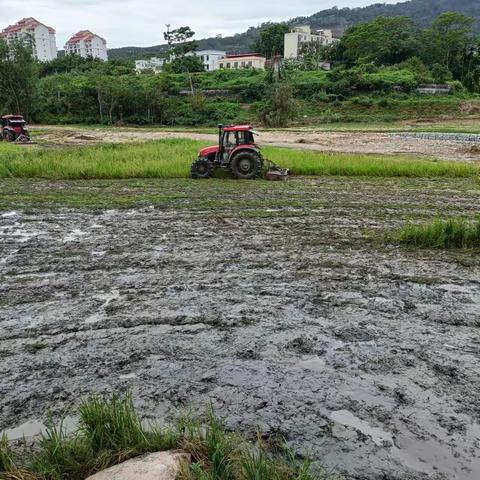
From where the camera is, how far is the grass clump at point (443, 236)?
7301mm

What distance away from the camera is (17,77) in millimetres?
41781

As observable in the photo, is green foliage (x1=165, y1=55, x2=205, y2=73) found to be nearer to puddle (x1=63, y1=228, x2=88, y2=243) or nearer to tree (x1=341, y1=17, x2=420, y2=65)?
tree (x1=341, y1=17, x2=420, y2=65)

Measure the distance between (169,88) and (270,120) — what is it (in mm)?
16186

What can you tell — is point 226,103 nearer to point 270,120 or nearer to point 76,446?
point 270,120

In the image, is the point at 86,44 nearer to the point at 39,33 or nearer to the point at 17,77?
the point at 39,33

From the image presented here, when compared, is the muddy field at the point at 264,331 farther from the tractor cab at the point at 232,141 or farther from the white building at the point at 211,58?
the white building at the point at 211,58

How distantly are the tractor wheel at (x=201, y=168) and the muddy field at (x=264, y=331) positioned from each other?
4.56 metres

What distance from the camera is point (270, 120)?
40875 millimetres

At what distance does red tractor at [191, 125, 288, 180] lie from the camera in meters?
12.8

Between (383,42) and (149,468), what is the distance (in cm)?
6839

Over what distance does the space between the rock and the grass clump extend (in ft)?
17.8

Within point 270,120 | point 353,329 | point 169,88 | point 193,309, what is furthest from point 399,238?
point 169,88

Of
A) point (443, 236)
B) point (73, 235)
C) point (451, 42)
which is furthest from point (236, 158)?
point (451, 42)

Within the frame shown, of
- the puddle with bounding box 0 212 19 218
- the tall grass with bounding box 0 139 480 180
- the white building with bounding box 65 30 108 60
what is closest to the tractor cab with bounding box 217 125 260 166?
the tall grass with bounding box 0 139 480 180
